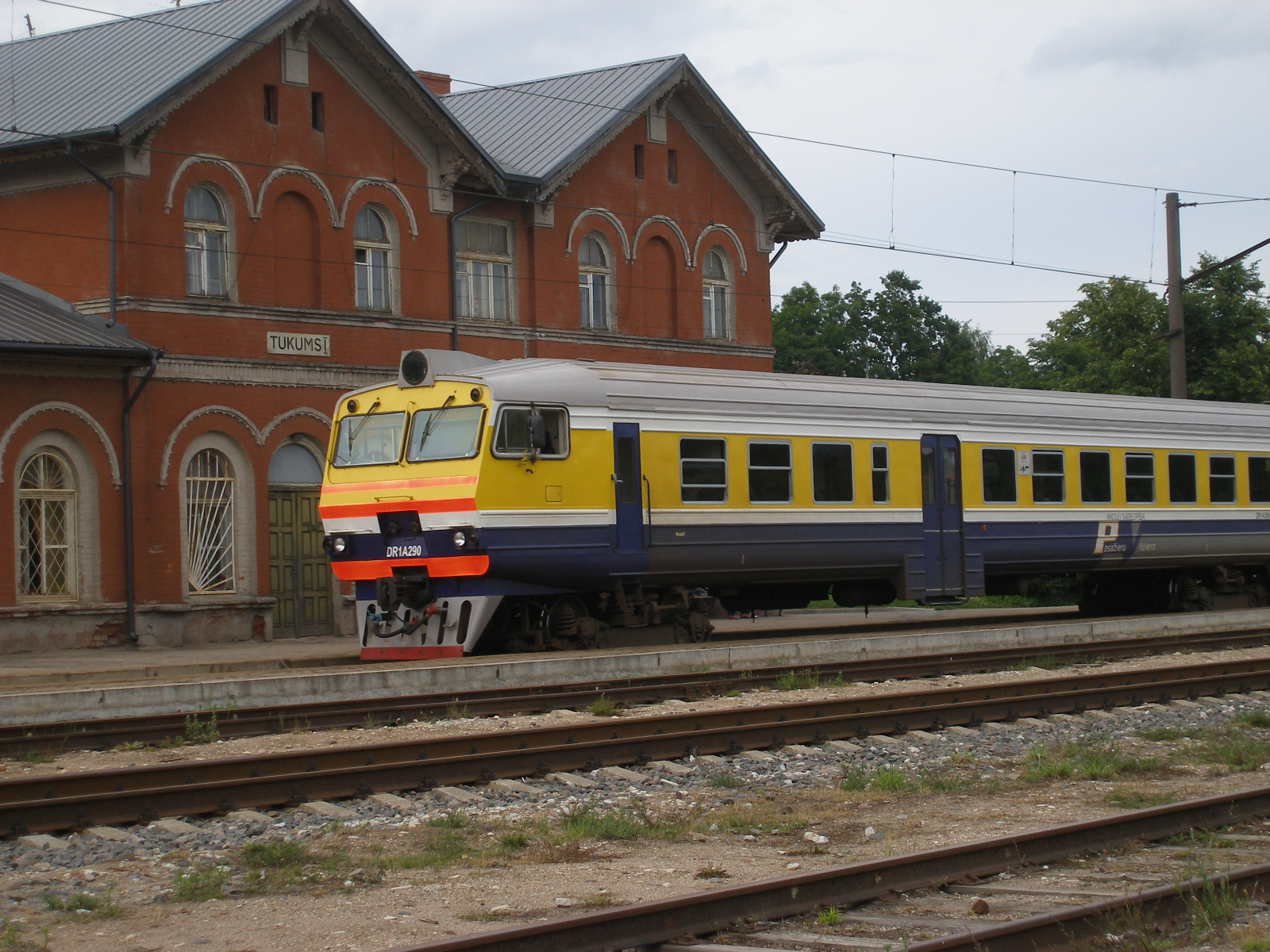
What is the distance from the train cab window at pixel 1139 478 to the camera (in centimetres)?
2303

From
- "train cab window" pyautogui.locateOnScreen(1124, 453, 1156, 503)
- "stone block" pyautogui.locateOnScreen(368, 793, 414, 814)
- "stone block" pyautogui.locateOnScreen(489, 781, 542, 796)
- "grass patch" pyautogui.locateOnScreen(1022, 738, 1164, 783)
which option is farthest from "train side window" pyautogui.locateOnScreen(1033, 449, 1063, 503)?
"stone block" pyautogui.locateOnScreen(368, 793, 414, 814)

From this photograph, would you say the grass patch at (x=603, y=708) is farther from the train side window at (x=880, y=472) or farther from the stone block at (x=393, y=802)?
the train side window at (x=880, y=472)

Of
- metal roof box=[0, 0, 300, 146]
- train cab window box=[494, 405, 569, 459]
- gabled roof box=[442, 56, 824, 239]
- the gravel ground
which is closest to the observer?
the gravel ground

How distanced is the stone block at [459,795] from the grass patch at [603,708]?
140 inches

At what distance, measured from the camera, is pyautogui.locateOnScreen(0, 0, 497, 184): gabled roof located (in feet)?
72.2

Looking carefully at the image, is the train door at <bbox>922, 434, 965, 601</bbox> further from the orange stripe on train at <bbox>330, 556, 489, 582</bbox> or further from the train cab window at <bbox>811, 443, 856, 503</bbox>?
the orange stripe on train at <bbox>330, 556, 489, 582</bbox>

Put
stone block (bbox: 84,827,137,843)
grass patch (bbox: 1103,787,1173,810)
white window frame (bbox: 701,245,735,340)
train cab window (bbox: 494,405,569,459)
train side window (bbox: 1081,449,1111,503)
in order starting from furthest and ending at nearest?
white window frame (bbox: 701,245,735,340) → train side window (bbox: 1081,449,1111,503) → train cab window (bbox: 494,405,569,459) → grass patch (bbox: 1103,787,1173,810) → stone block (bbox: 84,827,137,843)

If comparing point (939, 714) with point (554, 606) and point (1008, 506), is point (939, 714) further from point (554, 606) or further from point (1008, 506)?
→ point (1008, 506)

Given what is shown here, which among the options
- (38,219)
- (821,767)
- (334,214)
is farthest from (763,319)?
(821,767)

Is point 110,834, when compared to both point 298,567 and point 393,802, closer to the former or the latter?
point 393,802

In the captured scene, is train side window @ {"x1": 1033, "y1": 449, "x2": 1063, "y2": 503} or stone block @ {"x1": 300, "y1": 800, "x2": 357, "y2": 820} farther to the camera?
train side window @ {"x1": 1033, "y1": 449, "x2": 1063, "y2": 503}

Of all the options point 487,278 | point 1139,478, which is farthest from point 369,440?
point 1139,478

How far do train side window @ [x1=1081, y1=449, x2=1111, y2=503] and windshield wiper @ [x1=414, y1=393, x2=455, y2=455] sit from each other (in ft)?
32.8

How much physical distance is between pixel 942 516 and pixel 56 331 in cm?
1203
